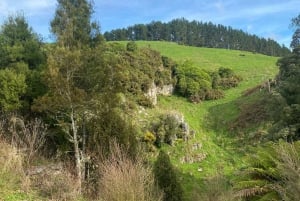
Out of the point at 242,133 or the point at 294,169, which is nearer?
the point at 294,169

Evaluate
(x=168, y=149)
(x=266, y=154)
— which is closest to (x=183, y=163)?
(x=168, y=149)

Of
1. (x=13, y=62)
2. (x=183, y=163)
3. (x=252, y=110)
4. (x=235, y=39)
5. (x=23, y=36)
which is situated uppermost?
(x=235, y=39)

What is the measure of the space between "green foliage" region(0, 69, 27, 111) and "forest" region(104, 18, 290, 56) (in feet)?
301

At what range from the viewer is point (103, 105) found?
17984mm

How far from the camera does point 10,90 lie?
18875 mm

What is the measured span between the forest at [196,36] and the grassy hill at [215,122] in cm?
4445

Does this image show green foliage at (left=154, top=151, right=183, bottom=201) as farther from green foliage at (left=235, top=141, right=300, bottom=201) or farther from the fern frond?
the fern frond

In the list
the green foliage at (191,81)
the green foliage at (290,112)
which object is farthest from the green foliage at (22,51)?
the green foliage at (191,81)

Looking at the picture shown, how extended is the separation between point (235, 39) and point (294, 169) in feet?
388

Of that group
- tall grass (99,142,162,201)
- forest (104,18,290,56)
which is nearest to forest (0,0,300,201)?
tall grass (99,142,162,201)

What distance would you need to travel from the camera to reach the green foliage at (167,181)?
14352 mm

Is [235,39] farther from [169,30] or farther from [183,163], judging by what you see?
[183,163]

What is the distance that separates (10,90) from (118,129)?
209 inches

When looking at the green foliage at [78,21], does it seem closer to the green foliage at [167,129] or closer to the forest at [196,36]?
the green foliage at [167,129]
